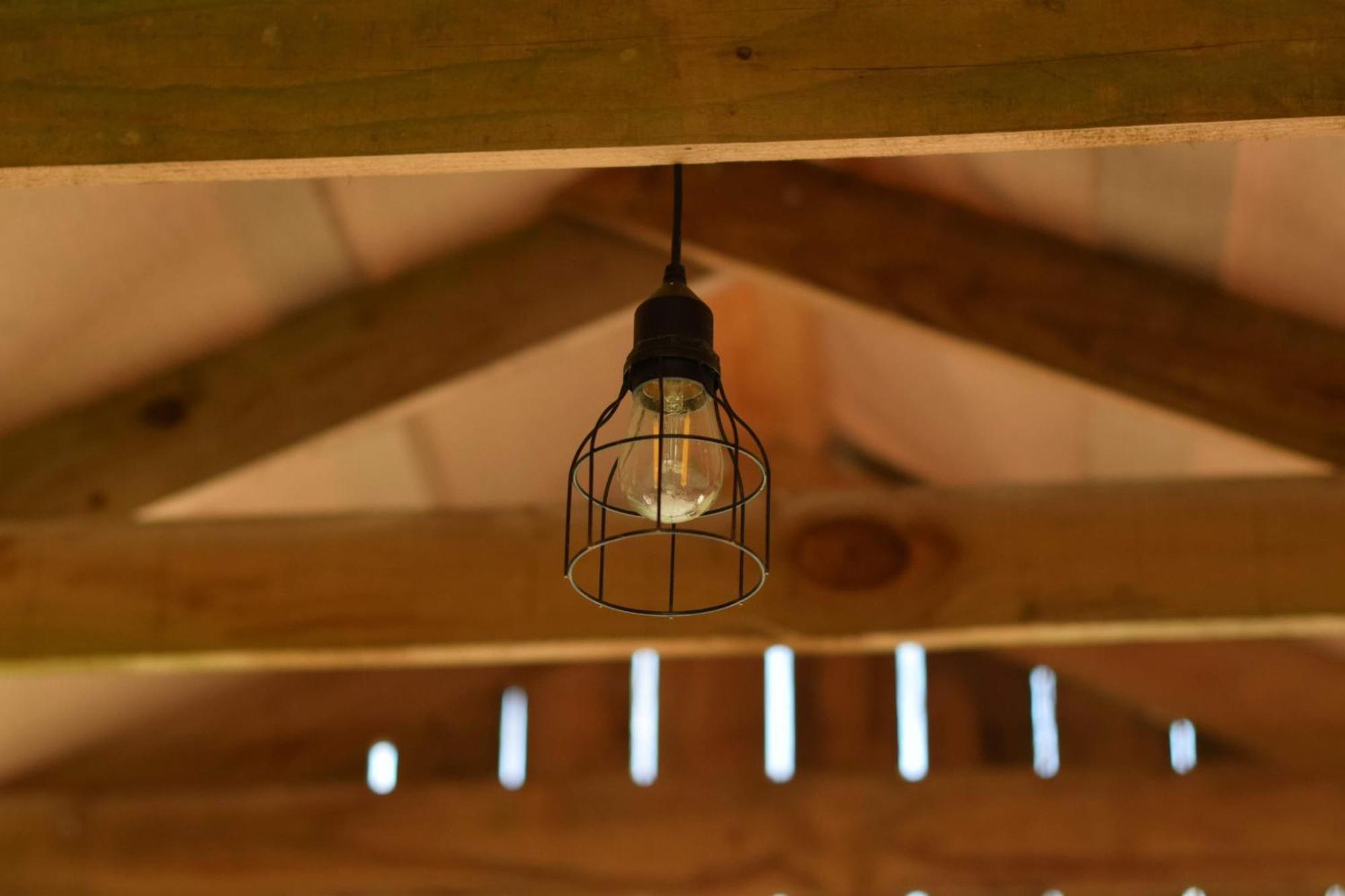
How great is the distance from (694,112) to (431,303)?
1.66m

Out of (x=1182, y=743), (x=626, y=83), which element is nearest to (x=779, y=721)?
(x=1182, y=743)

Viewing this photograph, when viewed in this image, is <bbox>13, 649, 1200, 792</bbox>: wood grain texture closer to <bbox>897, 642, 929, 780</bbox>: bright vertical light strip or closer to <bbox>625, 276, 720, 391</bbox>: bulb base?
<bbox>897, 642, 929, 780</bbox>: bright vertical light strip

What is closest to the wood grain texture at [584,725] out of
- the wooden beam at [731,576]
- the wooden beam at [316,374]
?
the wooden beam at [316,374]

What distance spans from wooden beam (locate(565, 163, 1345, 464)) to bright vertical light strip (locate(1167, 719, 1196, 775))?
65.8 inches

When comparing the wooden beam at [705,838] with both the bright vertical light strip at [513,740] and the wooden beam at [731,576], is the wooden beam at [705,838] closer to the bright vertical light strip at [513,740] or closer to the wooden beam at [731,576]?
the bright vertical light strip at [513,740]

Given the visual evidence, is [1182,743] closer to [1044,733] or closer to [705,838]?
[1044,733]

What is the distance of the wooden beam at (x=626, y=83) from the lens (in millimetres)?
1630

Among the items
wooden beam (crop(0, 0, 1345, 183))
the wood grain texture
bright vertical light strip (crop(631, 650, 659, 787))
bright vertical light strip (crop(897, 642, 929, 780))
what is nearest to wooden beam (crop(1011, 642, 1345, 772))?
the wood grain texture

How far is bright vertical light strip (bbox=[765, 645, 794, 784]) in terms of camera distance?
180 inches

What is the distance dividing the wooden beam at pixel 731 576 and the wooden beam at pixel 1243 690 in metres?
1.38

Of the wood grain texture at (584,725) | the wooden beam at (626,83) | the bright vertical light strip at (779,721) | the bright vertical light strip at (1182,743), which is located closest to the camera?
the wooden beam at (626,83)

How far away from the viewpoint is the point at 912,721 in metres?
4.58

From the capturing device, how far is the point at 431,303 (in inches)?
128

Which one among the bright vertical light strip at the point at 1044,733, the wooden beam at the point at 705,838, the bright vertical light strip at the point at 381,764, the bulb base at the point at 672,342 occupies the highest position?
the bright vertical light strip at the point at 1044,733
